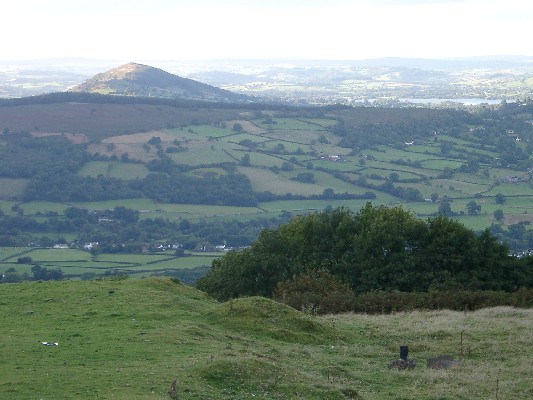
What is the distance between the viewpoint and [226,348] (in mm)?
21328

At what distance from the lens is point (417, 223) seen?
40.8m

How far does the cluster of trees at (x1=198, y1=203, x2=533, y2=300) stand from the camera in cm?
3884

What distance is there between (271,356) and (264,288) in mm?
20319

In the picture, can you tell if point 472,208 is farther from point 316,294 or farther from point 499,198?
point 316,294

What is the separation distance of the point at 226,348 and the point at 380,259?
19685mm

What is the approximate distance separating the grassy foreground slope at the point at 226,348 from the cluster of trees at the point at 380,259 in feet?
29.2

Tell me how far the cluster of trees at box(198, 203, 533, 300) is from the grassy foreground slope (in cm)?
889

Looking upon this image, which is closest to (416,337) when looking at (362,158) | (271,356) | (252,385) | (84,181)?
(271,356)

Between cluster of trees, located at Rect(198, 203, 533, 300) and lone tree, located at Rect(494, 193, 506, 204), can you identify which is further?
lone tree, located at Rect(494, 193, 506, 204)

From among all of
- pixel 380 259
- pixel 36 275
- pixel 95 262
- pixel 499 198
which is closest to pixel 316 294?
pixel 380 259

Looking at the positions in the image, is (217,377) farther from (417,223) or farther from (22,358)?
(417,223)

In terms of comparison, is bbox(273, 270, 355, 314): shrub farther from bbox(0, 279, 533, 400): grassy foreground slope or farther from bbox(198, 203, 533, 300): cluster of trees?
bbox(0, 279, 533, 400): grassy foreground slope

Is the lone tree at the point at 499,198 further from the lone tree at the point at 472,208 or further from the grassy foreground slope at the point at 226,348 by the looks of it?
the grassy foreground slope at the point at 226,348

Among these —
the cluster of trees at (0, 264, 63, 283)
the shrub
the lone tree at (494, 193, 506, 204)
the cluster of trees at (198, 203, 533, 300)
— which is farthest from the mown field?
the lone tree at (494, 193, 506, 204)
